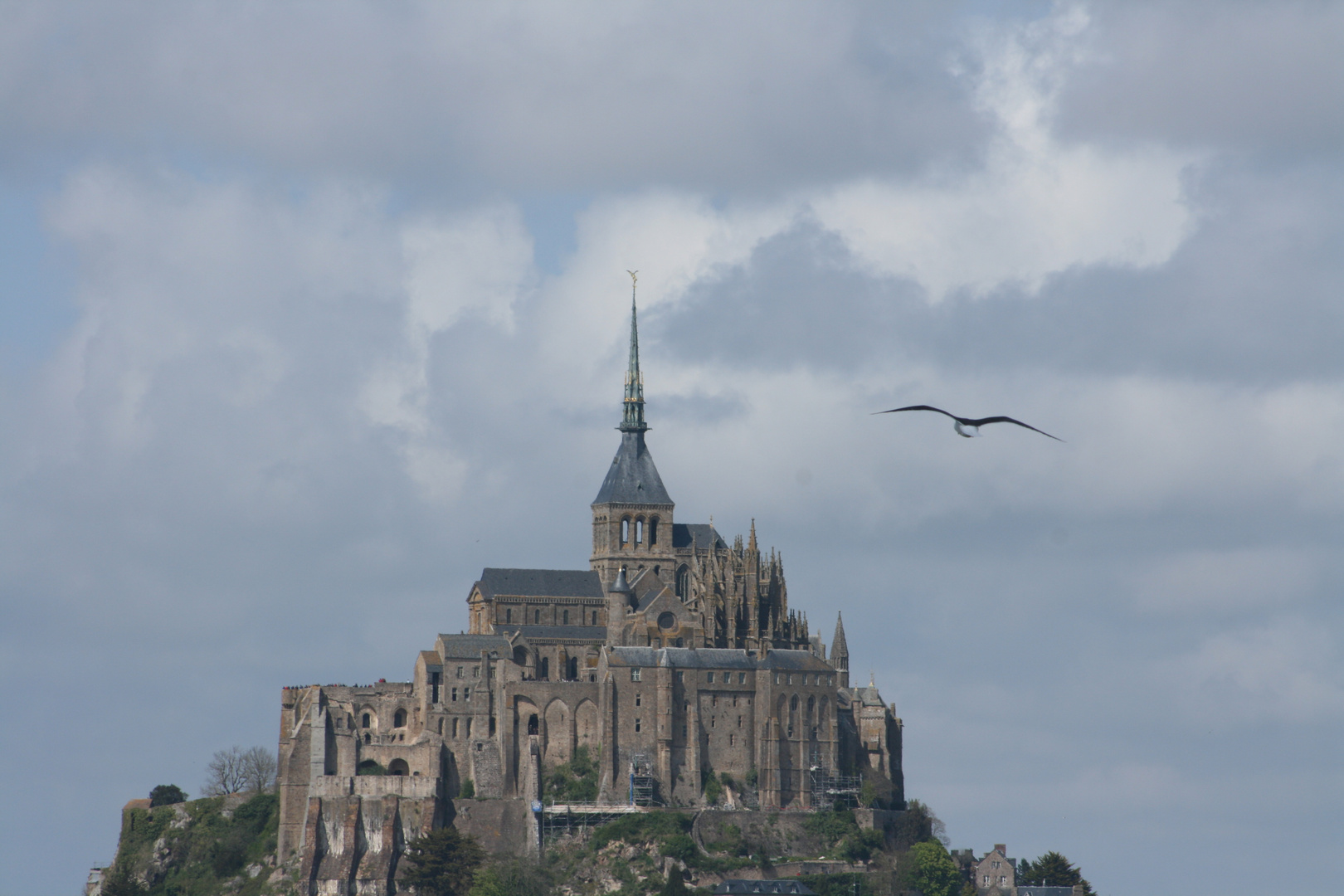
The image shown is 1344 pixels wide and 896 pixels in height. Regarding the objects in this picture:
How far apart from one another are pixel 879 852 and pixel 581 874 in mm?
17536

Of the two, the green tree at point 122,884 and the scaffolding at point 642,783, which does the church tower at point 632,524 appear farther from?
the green tree at point 122,884

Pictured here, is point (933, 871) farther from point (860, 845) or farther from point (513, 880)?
point (513, 880)

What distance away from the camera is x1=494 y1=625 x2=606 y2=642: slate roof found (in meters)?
136

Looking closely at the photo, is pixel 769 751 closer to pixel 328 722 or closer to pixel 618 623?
pixel 618 623

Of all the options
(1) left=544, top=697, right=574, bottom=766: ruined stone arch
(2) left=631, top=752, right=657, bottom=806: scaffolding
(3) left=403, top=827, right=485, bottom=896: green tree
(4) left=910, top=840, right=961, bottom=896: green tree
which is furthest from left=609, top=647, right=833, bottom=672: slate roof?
(3) left=403, top=827, right=485, bottom=896: green tree

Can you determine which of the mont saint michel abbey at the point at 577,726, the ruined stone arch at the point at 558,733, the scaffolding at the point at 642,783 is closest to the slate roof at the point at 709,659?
the mont saint michel abbey at the point at 577,726

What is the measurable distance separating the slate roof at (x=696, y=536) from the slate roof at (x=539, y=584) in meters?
5.65

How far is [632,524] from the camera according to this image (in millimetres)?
142500

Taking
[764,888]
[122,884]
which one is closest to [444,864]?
[764,888]

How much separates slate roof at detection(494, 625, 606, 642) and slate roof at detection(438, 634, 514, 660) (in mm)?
2101

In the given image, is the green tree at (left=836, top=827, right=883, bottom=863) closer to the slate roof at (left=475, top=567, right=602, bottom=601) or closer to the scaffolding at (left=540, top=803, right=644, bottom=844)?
the scaffolding at (left=540, top=803, right=644, bottom=844)

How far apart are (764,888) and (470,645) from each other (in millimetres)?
23013

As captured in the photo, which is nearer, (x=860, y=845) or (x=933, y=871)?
(x=860, y=845)

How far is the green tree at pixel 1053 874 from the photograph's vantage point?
142 metres
